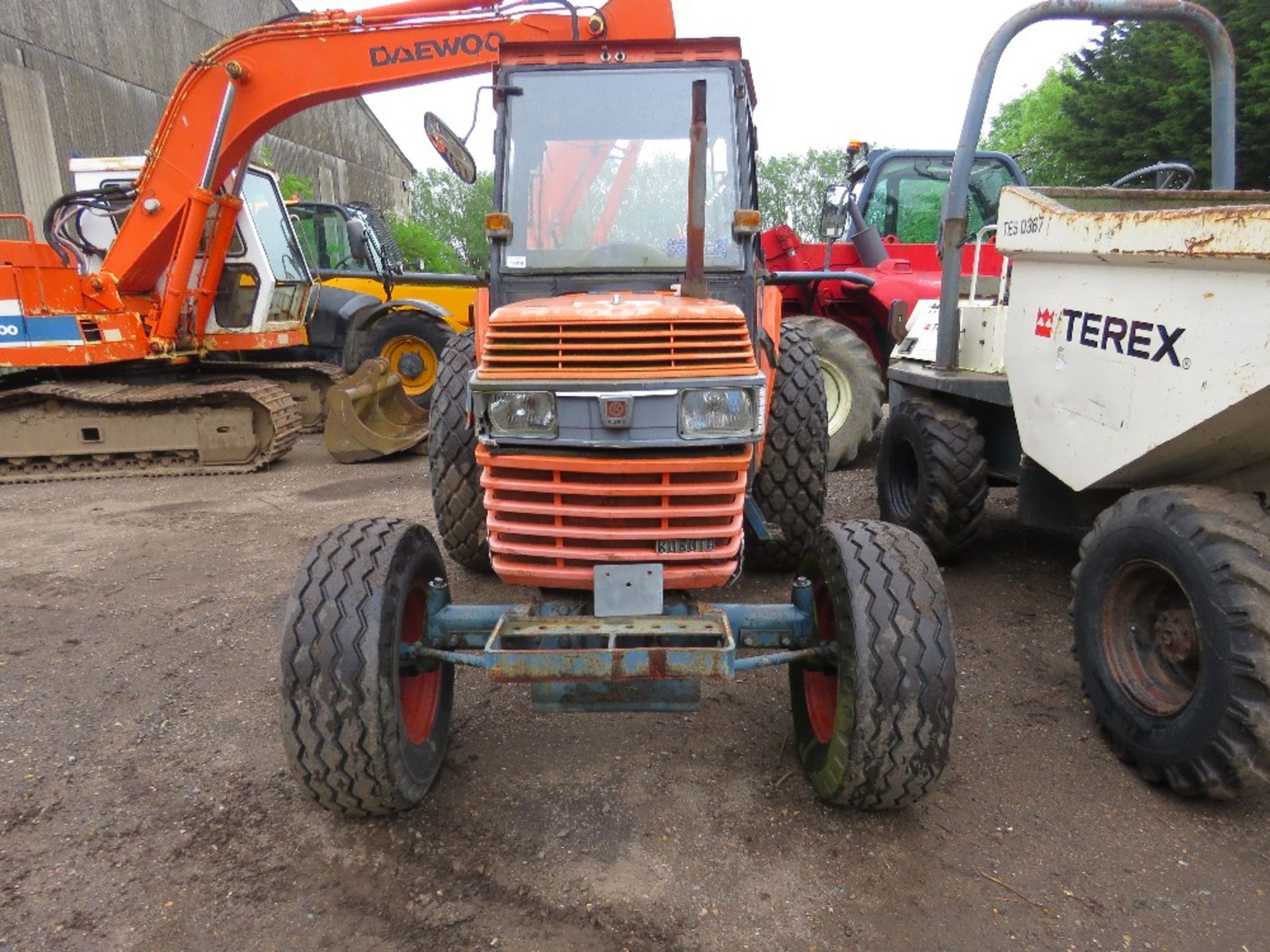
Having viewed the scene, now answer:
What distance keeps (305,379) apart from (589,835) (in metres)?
7.27

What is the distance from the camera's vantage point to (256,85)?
6.88 meters

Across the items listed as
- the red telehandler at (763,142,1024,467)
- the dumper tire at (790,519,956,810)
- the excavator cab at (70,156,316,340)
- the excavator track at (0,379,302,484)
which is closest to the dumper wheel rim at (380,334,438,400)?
the excavator cab at (70,156,316,340)

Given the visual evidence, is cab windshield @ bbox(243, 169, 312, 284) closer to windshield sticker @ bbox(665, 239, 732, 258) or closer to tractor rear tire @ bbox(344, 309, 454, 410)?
tractor rear tire @ bbox(344, 309, 454, 410)

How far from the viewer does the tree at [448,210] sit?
3042 cm

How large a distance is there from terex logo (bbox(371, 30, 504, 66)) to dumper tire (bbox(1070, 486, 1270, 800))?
5.38 metres

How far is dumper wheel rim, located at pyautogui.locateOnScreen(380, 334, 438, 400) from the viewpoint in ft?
29.6

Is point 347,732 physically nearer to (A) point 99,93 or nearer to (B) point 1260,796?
(B) point 1260,796

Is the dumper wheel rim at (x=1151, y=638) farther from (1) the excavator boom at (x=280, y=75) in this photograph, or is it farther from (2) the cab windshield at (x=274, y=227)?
(2) the cab windshield at (x=274, y=227)

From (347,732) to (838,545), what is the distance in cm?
153

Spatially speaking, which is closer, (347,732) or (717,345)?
(347,732)

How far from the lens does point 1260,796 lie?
2814 mm

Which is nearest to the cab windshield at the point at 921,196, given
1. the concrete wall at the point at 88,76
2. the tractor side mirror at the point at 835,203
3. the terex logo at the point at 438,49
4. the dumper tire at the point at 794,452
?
the tractor side mirror at the point at 835,203

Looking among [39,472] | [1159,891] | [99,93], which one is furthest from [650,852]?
[99,93]

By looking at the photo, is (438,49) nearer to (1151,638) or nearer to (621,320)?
(621,320)
